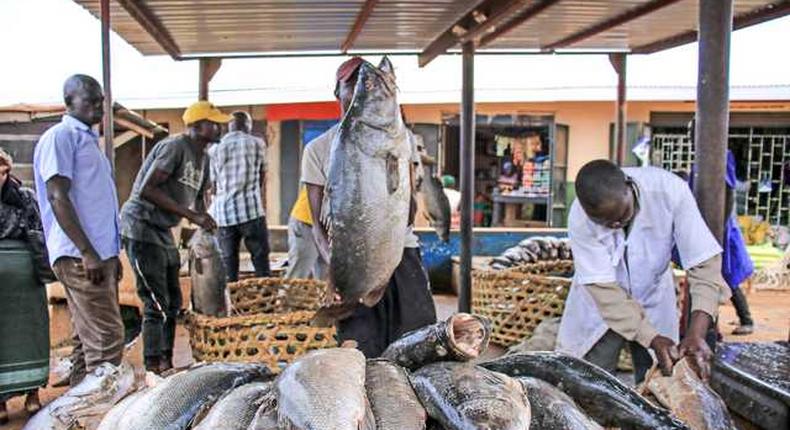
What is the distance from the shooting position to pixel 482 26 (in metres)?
6.34

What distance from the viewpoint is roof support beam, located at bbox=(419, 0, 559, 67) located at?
5.74 meters

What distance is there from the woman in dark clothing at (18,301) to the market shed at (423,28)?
104cm

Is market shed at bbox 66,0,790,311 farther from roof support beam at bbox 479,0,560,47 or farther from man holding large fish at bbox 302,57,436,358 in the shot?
man holding large fish at bbox 302,57,436,358

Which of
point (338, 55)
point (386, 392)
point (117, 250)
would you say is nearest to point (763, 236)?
point (338, 55)

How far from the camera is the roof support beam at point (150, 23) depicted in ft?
19.0

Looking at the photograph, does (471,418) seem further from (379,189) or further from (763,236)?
(763,236)

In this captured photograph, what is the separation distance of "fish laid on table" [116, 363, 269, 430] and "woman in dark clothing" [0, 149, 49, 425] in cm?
367

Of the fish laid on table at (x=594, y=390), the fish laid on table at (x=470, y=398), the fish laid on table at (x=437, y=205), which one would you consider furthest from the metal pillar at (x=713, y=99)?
the fish laid on table at (x=437, y=205)

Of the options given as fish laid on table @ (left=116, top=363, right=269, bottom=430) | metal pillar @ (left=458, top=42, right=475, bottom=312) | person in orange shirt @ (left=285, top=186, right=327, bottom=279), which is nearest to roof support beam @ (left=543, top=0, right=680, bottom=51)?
metal pillar @ (left=458, top=42, right=475, bottom=312)

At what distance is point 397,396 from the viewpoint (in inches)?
64.3

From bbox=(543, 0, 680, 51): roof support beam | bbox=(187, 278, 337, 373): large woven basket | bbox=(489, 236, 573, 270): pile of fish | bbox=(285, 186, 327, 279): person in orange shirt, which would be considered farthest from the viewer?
bbox=(489, 236, 573, 270): pile of fish

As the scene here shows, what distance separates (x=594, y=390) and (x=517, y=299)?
179 inches

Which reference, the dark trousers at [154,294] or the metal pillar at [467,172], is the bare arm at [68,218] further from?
the metal pillar at [467,172]

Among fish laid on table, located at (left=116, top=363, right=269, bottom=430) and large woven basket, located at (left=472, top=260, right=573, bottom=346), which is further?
large woven basket, located at (left=472, top=260, right=573, bottom=346)
